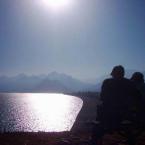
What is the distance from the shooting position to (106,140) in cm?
1330

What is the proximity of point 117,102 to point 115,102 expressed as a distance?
0.18 ft

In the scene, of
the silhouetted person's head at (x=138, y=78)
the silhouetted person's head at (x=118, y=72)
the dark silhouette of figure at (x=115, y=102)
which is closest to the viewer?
the dark silhouette of figure at (x=115, y=102)

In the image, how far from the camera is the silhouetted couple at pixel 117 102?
8.40 m

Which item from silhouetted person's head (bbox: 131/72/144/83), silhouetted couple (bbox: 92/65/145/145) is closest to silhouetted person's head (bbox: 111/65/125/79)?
silhouetted couple (bbox: 92/65/145/145)

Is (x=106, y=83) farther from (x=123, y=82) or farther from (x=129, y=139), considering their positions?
(x=129, y=139)

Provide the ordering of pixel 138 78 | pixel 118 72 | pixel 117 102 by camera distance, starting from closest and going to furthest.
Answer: pixel 117 102, pixel 118 72, pixel 138 78

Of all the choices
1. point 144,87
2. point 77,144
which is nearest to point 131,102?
point 144,87

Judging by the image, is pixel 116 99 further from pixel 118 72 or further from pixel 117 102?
pixel 118 72

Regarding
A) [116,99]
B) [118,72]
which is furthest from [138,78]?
[116,99]

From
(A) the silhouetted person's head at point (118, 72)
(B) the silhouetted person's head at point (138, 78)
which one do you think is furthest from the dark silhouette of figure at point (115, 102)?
(B) the silhouetted person's head at point (138, 78)

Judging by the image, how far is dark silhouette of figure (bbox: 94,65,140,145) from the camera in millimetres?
8391

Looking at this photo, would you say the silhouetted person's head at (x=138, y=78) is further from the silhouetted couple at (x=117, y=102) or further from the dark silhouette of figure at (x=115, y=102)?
the dark silhouette of figure at (x=115, y=102)

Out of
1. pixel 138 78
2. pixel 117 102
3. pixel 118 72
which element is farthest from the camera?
pixel 138 78

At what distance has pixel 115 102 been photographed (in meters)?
8.61
